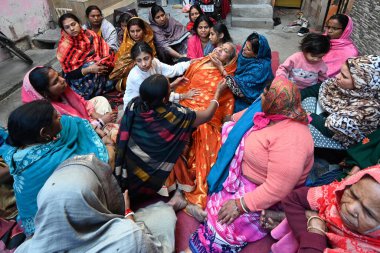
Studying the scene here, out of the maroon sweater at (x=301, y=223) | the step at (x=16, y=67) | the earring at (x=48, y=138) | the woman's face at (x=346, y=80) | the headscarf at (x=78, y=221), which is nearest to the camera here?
the headscarf at (x=78, y=221)

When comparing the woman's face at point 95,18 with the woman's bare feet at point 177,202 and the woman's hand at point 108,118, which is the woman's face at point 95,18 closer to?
the woman's hand at point 108,118

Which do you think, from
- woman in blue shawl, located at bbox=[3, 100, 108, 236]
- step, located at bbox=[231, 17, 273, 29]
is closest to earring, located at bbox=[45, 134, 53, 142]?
woman in blue shawl, located at bbox=[3, 100, 108, 236]

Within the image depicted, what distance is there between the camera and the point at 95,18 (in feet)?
13.9

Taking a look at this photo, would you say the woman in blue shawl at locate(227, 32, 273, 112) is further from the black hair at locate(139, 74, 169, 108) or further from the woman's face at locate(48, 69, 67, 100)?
the woman's face at locate(48, 69, 67, 100)

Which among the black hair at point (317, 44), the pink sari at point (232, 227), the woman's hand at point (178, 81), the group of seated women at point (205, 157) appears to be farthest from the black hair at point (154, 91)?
the black hair at point (317, 44)

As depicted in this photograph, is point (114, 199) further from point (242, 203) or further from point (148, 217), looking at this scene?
point (242, 203)

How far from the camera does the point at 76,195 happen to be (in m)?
0.98

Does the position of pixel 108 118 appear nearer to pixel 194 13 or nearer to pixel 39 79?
pixel 39 79

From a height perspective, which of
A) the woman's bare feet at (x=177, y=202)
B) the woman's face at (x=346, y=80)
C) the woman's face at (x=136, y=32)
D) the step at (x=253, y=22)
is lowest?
the woman's bare feet at (x=177, y=202)

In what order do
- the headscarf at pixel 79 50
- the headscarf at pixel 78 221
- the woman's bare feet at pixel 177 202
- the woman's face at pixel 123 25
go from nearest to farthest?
the headscarf at pixel 78 221
the woman's bare feet at pixel 177 202
the headscarf at pixel 79 50
the woman's face at pixel 123 25

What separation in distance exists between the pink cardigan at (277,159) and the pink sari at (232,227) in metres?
0.13

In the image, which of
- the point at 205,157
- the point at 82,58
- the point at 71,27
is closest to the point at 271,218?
the point at 205,157

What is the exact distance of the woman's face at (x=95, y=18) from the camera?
4.21 metres

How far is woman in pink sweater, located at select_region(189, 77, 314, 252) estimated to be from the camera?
1.60 m
